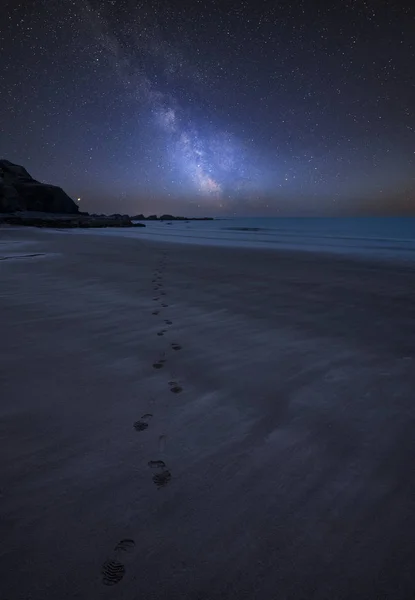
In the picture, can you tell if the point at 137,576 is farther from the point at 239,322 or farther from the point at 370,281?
the point at 370,281

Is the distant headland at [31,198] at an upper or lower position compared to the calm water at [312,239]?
upper

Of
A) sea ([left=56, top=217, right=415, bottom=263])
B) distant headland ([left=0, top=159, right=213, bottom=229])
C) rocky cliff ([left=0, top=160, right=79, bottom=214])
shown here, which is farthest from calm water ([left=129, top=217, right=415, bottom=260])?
rocky cliff ([left=0, top=160, right=79, bottom=214])

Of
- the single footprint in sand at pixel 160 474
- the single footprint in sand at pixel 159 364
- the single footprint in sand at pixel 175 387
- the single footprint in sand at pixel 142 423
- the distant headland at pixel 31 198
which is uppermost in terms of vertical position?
the distant headland at pixel 31 198

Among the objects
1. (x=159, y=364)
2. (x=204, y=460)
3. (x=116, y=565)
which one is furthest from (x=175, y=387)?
(x=116, y=565)

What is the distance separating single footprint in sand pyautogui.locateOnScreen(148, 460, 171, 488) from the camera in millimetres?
1669

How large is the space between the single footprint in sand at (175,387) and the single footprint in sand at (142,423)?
0.36 metres

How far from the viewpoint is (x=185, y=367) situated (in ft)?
9.80

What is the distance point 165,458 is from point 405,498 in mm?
1218

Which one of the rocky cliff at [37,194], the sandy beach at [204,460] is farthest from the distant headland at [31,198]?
the sandy beach at [204,460]

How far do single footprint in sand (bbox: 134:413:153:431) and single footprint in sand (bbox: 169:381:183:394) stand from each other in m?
0.36

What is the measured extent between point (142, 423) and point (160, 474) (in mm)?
470

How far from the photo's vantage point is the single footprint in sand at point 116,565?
3.99ft

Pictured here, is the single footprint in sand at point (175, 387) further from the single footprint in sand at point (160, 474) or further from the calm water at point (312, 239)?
the calm water at point (312, 239)

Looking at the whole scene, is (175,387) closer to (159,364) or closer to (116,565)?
(159,364)
